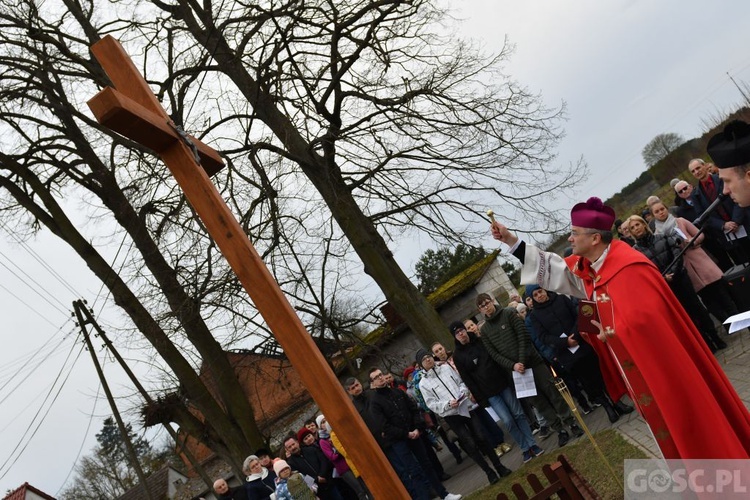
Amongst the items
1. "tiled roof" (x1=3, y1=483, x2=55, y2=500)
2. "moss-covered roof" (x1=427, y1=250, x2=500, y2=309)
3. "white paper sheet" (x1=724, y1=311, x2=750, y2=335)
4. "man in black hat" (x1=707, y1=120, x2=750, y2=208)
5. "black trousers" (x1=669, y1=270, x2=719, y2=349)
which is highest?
"tiled roof" (x1=3, y1=483, x2=55, y2=500)

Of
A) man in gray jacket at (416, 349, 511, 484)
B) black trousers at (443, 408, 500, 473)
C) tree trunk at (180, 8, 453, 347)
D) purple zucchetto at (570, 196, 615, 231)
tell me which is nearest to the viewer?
purple zucchetto at (570, 196, 615, 231)

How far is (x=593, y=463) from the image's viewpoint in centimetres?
779

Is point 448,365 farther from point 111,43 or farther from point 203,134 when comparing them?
point 111,43

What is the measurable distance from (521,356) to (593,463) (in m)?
2.46

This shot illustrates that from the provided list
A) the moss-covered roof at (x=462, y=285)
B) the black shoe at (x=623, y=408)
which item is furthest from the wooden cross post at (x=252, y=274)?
the moss-covered roof at (x=462, y=285)

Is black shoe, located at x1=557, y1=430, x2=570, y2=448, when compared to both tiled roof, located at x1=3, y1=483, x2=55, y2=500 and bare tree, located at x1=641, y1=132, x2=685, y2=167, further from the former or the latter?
bare tree, located at x1=641, y1=132, x2=685, y2=167

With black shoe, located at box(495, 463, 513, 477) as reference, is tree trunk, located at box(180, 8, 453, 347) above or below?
above

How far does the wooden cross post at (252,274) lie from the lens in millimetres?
4422

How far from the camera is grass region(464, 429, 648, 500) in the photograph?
6.86 metres

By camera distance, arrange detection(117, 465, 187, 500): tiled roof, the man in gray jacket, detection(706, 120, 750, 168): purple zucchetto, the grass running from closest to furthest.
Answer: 1. detection(706, 120, 750, 168): purple zucchetto
2. the grass
3. the man in gray jacket
4. detection(117, 465, 187, 500): tiled roof

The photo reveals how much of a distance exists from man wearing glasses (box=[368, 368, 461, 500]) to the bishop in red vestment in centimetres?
607

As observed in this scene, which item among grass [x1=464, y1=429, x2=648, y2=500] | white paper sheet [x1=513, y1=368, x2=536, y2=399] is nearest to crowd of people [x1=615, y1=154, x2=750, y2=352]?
white paper sheet [x1=513, y1=368, x2=536, y2=399]

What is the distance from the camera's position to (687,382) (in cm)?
460

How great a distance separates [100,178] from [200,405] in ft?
16.7
